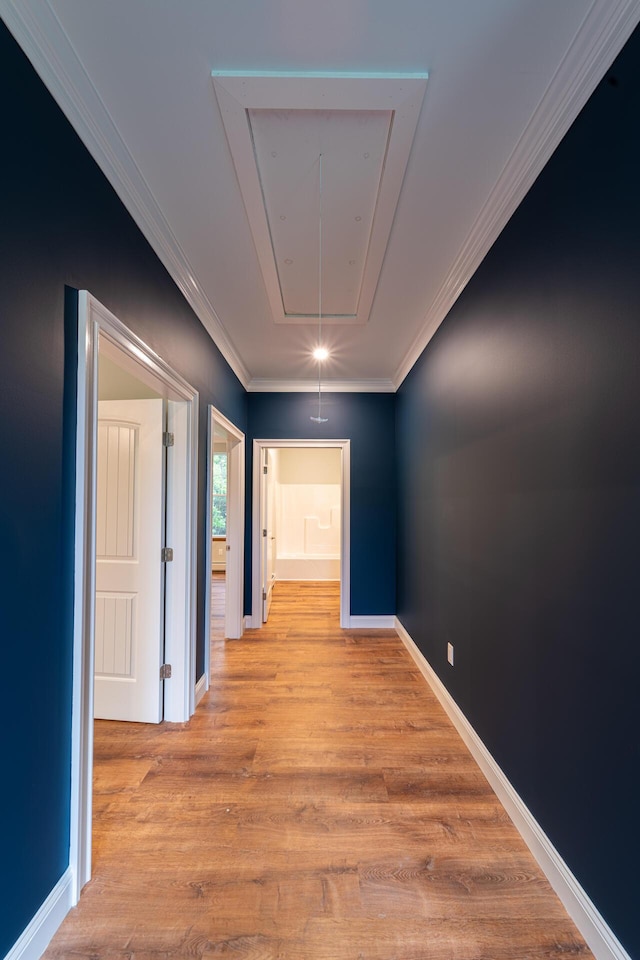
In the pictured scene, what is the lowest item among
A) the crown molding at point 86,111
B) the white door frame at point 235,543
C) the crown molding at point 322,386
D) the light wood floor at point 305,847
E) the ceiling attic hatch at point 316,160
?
the light wood floor at point 305,847

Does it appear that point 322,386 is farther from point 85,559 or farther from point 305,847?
point 305,847

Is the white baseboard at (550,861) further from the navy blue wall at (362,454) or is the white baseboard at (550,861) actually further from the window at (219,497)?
the window at (219,497)

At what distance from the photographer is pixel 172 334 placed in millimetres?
2219

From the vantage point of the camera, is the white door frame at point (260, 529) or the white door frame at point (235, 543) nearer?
the white door frame at point (235, 543)

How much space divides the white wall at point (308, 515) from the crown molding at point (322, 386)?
2.59 metres

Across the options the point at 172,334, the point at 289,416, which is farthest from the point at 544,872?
the point at 289,416

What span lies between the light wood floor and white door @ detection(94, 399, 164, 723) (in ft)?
0.82

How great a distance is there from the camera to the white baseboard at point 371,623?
172 inches

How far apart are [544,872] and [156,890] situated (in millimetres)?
1410

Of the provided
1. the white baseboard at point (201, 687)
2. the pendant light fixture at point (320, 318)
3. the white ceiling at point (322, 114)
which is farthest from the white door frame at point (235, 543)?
the white ceiling at point (322, 114)

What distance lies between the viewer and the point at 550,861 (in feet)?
4.71

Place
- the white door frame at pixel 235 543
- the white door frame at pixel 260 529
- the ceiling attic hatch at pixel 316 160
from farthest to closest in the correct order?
the white door frame at pixel 260 529 < the white door frame at pixel 235 543 < the ceiling attic hatch at pixel 316 160

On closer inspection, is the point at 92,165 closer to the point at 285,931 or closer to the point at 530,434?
the point at 530,434

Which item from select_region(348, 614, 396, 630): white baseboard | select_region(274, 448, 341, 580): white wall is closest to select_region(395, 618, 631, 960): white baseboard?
select_region(348, 614, 396, 630): white baseboard
